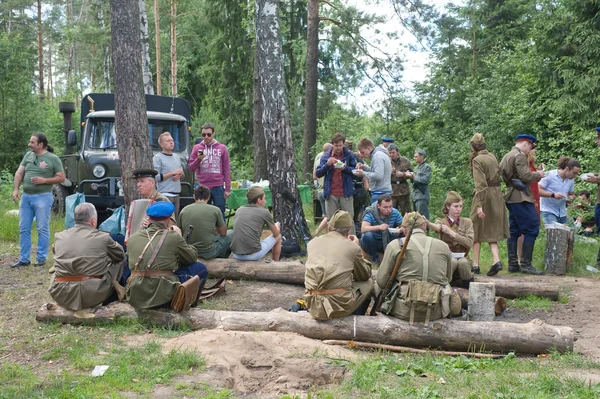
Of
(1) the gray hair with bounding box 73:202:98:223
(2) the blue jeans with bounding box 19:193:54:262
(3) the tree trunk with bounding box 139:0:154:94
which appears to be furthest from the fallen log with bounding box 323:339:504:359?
(3) the tree trunk with bounding box 139:0:154:94

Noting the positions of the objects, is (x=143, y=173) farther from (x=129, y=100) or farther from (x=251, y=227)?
(x=251, y=227)

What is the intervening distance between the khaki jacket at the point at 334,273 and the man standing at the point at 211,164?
4.27 m

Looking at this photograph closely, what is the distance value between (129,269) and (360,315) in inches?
106

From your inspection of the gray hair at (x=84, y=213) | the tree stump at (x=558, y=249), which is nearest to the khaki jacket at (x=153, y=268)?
the gray hair at (x=84, y=213)

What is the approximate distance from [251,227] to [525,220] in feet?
13.5

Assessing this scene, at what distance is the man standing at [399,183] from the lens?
1232 cm

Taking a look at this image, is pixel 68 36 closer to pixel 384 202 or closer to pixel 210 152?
pixel 210 152

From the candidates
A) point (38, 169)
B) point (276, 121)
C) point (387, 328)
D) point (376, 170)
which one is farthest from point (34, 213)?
point (387, 328)

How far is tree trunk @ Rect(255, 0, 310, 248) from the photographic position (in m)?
11.1

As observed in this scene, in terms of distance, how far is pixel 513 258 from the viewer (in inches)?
398

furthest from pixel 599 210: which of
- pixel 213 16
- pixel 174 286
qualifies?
pixel 213 16

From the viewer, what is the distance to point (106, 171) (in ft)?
41.8

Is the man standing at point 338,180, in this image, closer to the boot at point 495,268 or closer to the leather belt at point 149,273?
the boot at point 495,268

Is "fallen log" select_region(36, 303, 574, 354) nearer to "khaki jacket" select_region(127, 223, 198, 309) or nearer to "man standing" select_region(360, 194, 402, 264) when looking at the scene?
"khaki jacket" select_region(127, 223, 198, 309)
